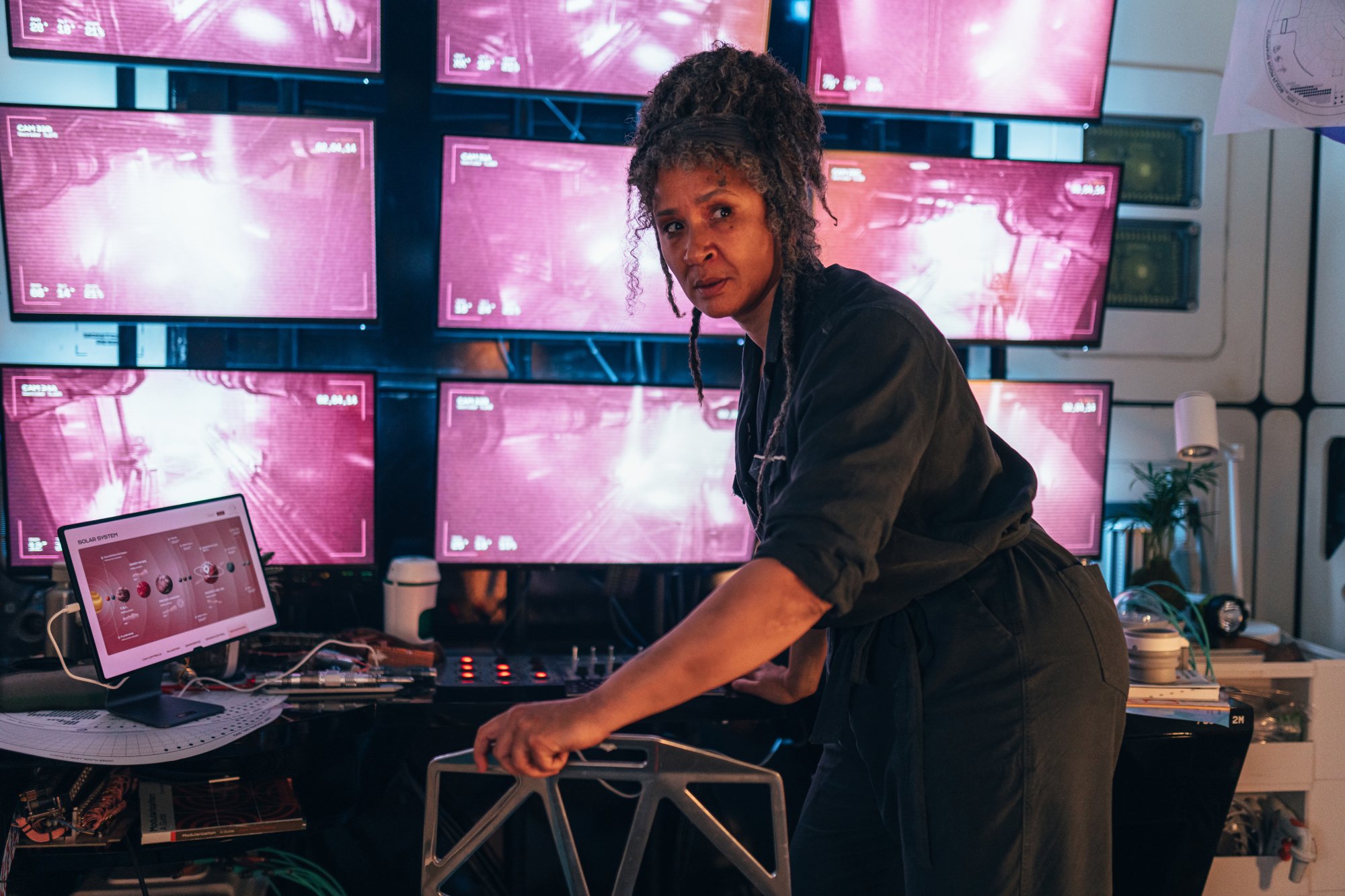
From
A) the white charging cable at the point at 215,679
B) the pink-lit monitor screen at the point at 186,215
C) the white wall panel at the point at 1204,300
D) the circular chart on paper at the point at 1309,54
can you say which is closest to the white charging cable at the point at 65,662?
the white charging cable at the point at 215,679

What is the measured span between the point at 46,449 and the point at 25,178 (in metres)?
0.55

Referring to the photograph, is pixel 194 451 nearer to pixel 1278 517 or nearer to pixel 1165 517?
pixel 1165 517

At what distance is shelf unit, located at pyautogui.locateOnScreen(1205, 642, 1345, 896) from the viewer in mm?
2389

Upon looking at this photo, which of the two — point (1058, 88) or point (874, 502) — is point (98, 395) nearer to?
point (874, 502)

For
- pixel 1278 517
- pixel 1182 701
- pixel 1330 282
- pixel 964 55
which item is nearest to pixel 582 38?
pixel 964 55

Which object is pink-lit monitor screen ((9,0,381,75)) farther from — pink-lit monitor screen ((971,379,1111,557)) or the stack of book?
the stack of book

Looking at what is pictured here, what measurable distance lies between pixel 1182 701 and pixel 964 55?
1.49 m

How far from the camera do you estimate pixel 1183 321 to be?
285cm

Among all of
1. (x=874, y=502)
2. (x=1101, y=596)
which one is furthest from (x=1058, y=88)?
(x=874, y=502)

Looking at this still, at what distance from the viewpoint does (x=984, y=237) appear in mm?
2545

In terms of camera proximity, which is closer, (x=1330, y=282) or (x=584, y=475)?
(x=584, y=475)

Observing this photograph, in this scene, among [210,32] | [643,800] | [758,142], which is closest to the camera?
[643,800]

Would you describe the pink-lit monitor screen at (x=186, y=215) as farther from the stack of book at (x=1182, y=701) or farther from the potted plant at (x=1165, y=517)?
the potted plant at (x=1165, y=517)

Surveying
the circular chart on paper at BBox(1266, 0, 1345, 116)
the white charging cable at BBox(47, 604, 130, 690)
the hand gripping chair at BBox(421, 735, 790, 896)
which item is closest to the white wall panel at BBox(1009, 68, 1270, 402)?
the circular chart on paper at BBox(1266, 0, 1345, 116)
